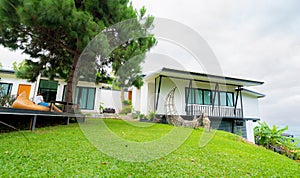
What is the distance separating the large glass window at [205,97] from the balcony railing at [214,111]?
0.66 m

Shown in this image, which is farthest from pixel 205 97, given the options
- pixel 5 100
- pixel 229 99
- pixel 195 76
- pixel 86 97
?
pixel 5 100

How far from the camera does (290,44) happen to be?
443 inches

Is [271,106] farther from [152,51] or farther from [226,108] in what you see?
Answer: [152,51]

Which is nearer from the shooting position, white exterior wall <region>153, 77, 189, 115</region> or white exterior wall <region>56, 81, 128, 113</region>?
white exterior wall <region>153, 77, 189, 115</region>

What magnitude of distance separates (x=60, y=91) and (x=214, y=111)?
12012 mm

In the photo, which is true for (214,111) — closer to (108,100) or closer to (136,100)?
(136,100)

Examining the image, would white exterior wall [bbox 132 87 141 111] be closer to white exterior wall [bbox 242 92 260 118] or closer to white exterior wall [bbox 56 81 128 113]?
white exterior wall [bbox 56 81 128 113]

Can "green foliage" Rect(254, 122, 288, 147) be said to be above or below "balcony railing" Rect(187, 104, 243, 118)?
below

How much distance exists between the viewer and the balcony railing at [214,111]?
10.3 m

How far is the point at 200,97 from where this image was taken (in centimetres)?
1167

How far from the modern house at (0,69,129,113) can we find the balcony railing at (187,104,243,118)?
5204 mm

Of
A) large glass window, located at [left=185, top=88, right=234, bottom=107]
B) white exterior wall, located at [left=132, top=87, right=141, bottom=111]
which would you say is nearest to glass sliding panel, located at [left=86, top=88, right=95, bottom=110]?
white exterior wall, located at [left=132, top=87, right=141, bottom=111]

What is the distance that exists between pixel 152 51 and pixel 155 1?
2.11 meters

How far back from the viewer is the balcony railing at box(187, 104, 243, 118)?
1027 centimetres
